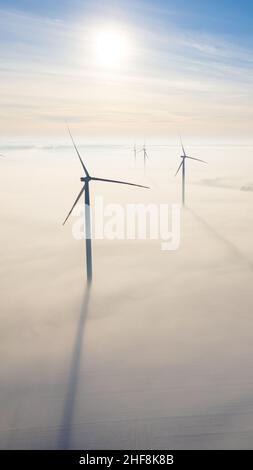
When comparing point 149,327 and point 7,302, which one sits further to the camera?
point 7,302

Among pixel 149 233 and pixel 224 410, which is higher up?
pixel 149 233

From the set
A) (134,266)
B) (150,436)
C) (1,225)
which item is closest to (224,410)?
(150,436)

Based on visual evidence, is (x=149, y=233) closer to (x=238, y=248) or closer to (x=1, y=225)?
(x=238, y=248)

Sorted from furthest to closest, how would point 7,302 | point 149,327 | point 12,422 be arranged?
point 7,302 < point 149,327 < point 12,422

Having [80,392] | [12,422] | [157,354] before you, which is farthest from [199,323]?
[12,422]

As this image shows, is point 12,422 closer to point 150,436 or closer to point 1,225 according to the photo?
point 150,436

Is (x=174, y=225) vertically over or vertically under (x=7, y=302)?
over

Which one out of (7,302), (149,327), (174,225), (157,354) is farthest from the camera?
(174,225)
